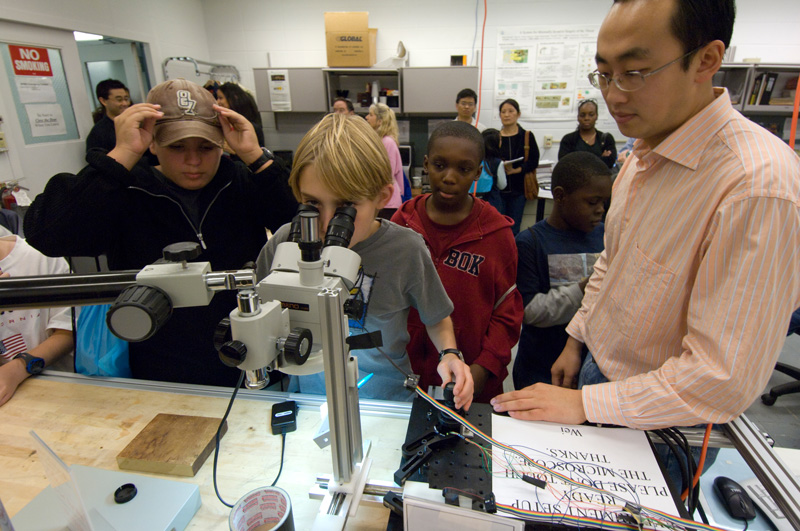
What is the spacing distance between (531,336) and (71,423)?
4.44ft

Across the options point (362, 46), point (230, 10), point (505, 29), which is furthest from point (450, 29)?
point (230, 10)

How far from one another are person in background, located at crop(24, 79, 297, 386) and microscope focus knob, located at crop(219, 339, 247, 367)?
26.9 inches

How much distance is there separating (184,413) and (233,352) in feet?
2.04

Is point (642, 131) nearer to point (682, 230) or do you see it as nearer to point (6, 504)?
point (682, 230)

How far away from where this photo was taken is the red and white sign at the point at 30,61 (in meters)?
3.09

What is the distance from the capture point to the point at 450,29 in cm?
484

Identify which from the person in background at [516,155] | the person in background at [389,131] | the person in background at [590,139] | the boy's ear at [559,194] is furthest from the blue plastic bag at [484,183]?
the boy's ear at [559,194]

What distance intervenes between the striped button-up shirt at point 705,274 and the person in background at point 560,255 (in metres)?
0.53

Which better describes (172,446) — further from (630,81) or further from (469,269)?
(630,81)

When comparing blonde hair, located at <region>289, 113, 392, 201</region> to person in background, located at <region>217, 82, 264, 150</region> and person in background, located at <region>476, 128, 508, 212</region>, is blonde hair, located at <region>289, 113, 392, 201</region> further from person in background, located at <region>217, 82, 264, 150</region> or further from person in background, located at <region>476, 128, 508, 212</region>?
person in background, located at <region>476, 128, 508, 212</region>

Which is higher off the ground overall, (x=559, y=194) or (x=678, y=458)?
(x=559, y=194)

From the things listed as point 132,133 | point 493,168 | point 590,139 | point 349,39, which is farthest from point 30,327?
point 590,139

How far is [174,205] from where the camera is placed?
3.95 ft

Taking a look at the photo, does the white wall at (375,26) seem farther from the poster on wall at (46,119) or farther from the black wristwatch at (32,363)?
the black wristwatch at (32,363)
